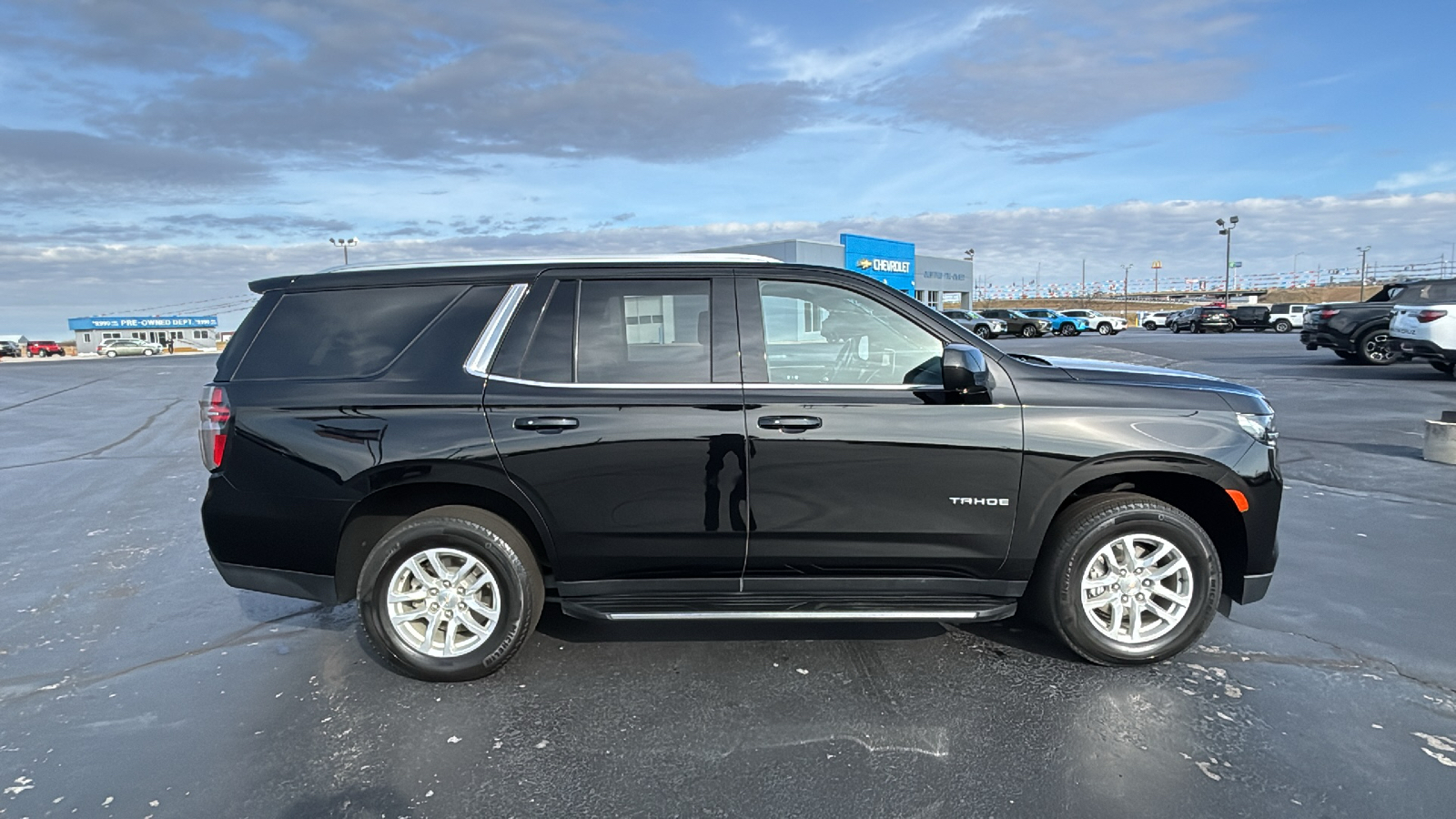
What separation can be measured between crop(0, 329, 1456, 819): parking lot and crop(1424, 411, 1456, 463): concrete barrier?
11.6 feet

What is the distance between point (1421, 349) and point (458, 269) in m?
17.2

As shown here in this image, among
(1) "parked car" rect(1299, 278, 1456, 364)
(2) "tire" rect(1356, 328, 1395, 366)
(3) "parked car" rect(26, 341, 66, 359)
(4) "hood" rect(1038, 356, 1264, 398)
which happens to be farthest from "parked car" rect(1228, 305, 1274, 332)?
A: (3) "parked car" rect(26, 341, 66, 359)

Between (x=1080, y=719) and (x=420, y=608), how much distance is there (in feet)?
9.19

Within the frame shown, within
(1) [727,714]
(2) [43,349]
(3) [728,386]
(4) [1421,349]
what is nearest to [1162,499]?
(3) [728,386]

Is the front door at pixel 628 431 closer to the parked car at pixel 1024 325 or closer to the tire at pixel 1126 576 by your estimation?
the tire at pixel 1126 576

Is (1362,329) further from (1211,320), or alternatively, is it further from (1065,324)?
(1211,320)

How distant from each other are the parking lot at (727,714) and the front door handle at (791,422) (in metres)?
1.11

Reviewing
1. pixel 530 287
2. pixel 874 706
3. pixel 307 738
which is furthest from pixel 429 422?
pixel 874 706

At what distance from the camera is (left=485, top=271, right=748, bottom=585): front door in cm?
358

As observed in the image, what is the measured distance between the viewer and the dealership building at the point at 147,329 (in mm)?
89812

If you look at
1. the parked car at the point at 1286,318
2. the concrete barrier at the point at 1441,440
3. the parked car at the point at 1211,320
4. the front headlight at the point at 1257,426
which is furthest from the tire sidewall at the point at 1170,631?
the parked car at the point at 1286,318

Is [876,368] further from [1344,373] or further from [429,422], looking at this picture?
[1344,373]

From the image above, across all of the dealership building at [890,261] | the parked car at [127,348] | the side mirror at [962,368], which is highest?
the dealership building at [890,261]

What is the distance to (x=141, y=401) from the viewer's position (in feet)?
51.5
